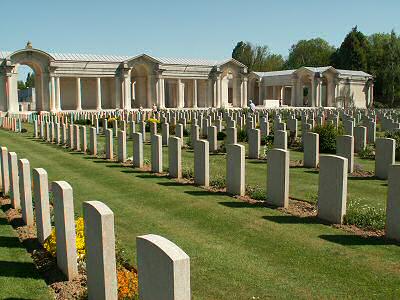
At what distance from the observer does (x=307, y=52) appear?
9688 cm

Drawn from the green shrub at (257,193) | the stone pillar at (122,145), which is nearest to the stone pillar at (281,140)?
the green shrub at (257,193)

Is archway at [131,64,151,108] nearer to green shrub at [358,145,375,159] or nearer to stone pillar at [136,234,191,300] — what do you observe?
green shrub at [358,145,375,159]

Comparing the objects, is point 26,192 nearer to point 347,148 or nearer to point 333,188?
point 333,188

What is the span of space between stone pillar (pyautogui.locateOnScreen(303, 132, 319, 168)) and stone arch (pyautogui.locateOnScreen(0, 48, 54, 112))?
3699 cm

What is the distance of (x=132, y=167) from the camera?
13570 mm

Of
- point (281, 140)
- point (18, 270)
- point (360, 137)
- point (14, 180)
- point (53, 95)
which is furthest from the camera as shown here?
point (53, 95)

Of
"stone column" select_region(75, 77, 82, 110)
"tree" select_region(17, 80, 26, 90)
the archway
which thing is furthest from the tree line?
"tree" select_region(17, 80, 26, 90)

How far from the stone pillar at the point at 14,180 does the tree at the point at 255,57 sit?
8663 centimetres

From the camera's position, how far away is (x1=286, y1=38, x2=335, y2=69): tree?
308 feet

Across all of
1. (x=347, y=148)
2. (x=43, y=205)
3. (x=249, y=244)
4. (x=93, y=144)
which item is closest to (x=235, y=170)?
(x=249, y=244)

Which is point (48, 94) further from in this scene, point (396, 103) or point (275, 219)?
point (396, 103)

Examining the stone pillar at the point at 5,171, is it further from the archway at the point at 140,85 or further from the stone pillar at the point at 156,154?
the archway at the point at 140,85

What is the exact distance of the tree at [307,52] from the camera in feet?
308

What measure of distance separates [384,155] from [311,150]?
2.17 meters
